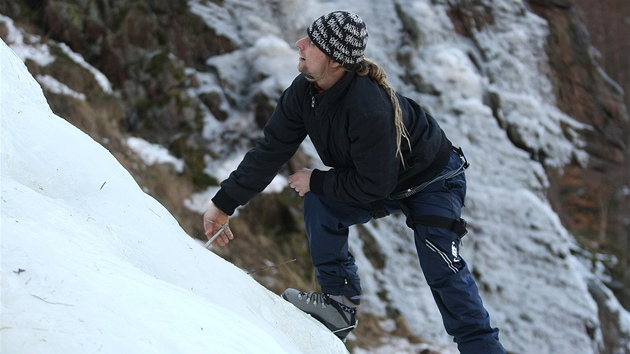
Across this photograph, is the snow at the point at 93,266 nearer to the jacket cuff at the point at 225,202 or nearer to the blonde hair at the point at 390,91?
the jacket cuff at the point at 225,202

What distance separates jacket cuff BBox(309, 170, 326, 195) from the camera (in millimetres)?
2422

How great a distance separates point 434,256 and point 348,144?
0.56m

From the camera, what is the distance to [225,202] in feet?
8.46

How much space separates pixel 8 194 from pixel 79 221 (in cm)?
18

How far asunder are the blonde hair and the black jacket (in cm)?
2

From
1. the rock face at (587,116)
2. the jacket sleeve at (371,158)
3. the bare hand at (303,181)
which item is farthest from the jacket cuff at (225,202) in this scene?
the rock face at (587,116)

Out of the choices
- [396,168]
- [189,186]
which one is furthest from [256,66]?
[396,168]

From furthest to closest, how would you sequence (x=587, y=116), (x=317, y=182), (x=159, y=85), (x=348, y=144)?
(x=587, y=116)
(x=159, y=85)
(x=317, y=182)
(x=348, y=144)

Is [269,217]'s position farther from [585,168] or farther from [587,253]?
[585,168]

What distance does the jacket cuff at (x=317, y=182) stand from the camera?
2.42 meters

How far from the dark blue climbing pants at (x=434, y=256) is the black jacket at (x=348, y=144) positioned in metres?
0.11

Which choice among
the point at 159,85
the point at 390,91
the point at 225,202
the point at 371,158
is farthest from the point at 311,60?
the point at 159,85

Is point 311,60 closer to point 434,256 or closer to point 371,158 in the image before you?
point 371,158

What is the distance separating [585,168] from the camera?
10844 mm
